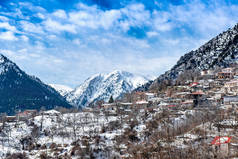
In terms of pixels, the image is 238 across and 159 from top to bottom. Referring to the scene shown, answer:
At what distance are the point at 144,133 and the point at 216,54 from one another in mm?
102135

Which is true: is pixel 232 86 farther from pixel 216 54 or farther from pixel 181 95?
pixel 216 54

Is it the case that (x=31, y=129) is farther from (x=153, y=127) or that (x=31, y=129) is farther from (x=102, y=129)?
(x=153, y=127)

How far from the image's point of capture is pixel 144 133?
6506 cm

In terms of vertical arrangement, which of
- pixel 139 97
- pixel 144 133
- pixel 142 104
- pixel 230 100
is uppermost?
pixel 139 97

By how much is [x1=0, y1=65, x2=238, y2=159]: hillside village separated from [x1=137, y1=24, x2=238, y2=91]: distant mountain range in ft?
176

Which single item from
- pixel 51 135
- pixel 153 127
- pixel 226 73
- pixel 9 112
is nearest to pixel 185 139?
pixel 153 127

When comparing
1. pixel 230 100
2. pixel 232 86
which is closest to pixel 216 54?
pixel 232 86

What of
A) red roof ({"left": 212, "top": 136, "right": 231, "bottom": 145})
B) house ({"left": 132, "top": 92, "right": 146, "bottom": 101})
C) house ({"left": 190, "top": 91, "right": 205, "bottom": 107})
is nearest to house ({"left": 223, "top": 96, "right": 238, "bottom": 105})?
house ({"left": 190, "top": 91, "right": 205, "bottom": 107})

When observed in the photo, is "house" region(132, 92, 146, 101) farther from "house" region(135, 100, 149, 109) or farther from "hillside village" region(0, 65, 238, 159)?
"hillside village" region(0, 65, 238, 159)

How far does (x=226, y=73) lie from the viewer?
10912cm

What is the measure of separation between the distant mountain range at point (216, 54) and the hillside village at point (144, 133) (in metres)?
53.6

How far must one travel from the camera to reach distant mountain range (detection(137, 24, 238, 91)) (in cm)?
13912

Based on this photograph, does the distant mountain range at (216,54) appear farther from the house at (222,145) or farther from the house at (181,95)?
the house at (222,145)

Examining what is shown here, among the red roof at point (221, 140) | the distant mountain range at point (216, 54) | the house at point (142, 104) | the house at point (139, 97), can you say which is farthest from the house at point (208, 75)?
the red roof at point (221, 140)
